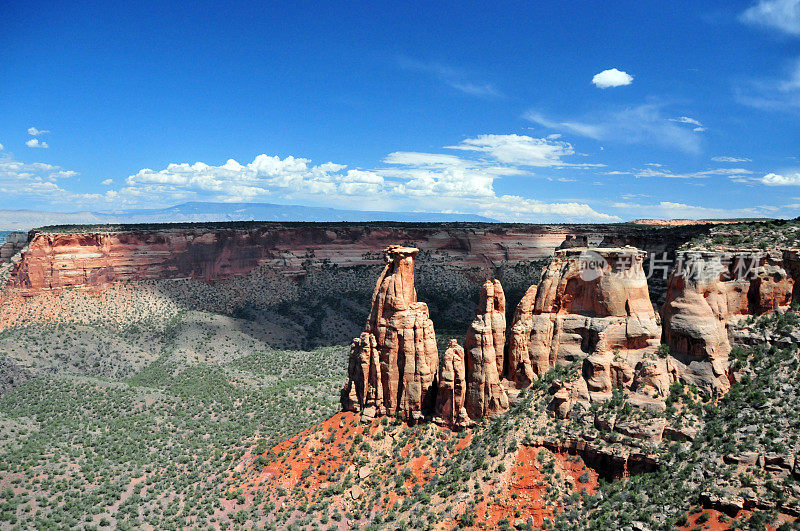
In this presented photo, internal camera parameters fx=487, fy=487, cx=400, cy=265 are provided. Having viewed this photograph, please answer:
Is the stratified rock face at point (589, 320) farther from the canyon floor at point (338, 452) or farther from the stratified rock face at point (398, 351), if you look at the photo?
the stratified rock face at point (398, 351)

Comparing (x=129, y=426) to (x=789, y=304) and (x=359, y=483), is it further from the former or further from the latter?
(x=789, y=304)

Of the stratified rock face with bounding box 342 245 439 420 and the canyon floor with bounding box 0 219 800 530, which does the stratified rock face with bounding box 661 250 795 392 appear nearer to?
the canyon floor with bounding box 0 219 800 530

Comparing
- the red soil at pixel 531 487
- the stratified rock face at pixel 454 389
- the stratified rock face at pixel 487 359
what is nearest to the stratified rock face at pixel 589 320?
the stratified rock face at pixel 487 359

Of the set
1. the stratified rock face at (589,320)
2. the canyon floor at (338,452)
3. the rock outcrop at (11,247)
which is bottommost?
the canyon floor at (338,452)

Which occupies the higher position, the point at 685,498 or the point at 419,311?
the point at 419,311

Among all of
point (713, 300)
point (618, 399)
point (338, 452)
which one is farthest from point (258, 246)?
point (713, 300)

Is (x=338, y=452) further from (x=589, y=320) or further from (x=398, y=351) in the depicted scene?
(x=589, y=320)

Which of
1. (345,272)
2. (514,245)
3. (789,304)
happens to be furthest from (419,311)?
(514,245)
